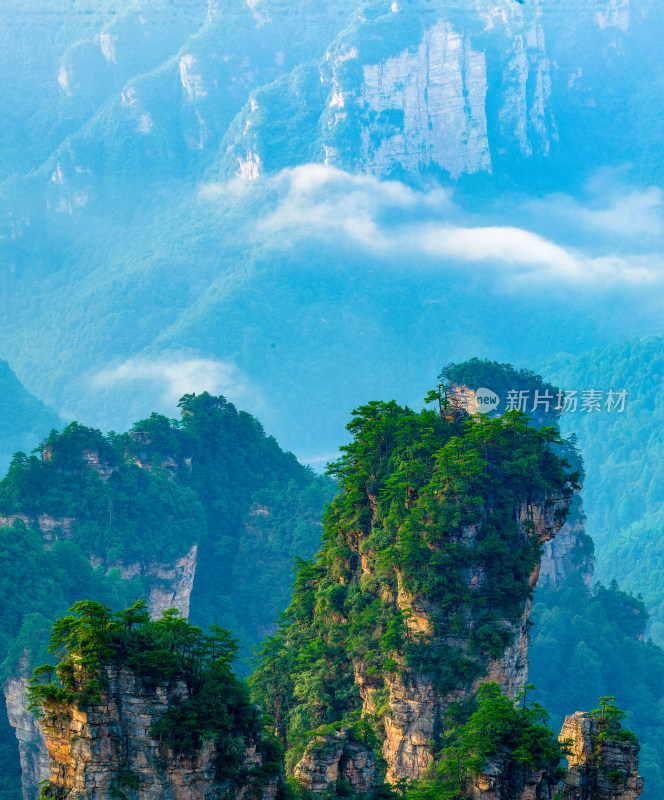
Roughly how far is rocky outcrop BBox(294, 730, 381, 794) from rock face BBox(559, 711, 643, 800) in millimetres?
5424

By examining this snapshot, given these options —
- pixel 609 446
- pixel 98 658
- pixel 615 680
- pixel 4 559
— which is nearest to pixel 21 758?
pixel 4 559

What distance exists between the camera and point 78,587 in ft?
239

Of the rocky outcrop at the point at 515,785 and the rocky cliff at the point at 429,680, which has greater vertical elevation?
the rocky cliff at the point at 429,680

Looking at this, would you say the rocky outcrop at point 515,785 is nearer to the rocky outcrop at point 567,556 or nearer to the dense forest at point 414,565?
the dense forest at point 414,565

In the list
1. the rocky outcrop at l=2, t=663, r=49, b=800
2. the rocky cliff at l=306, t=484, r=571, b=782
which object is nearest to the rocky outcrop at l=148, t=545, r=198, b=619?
the rocky outcrop at l=2, t=663, r=49, b=800

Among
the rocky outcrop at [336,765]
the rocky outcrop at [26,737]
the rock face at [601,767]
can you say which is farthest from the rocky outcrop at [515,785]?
the rocky outcrop at [26,737]

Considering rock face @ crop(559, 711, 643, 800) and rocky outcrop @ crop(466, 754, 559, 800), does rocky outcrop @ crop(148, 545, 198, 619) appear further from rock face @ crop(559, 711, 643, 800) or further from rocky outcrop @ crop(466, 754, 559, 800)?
rock face @ crop(559, 711, 643, 800)

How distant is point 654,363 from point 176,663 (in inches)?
5452

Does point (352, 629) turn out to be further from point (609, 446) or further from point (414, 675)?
point (609, 446)

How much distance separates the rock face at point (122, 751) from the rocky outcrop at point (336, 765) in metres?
3.97

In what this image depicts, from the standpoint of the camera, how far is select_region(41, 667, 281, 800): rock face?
36344 mm

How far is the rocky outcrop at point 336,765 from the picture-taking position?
40.8 m

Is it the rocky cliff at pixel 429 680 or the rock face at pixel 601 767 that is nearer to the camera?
the rock face at pixel 601 767

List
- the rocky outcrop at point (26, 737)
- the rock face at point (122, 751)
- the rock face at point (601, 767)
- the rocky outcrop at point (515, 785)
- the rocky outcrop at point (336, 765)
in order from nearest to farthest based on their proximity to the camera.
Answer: the rock face at point (122, 751) → the rock face at point (601, 767) → the rocky outcrop at point (515, 785) → the rocky outcrop at point (336, 765) → the rocky outcrop at point (26, 737)
